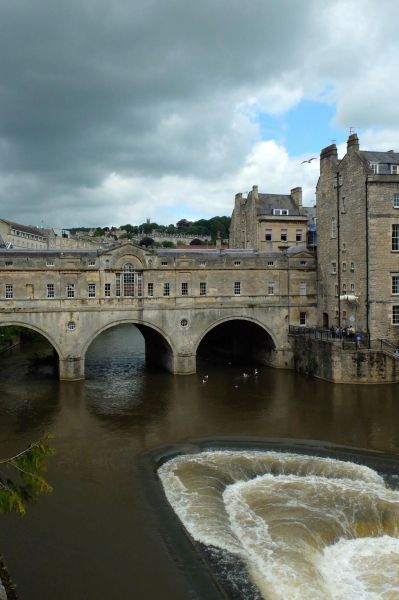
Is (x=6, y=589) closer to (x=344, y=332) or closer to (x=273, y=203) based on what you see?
(x=344, y=332)

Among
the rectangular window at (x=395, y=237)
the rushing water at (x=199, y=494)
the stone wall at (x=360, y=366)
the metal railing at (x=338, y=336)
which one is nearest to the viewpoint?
the rushing water at (x=199, y=494)

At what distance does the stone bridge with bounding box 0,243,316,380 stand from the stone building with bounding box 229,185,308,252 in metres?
10.9

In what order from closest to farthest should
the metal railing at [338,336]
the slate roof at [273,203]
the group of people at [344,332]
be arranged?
the metal railing at [338,336] → the group of people at [344,332] → the slate roof at [273,203]

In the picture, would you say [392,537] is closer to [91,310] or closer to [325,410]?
[325,410]

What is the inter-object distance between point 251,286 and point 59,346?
15.3m

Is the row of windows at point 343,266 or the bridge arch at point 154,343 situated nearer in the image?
the bridge arch at point 154,343

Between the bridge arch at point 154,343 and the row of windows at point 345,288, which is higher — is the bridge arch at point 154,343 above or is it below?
below

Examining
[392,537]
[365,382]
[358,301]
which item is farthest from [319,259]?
[392,537]

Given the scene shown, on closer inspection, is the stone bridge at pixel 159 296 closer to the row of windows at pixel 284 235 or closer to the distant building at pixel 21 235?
the row of windows at pixel 284 235

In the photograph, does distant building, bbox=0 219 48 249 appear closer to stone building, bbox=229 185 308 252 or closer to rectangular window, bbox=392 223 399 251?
stone building, bbox=229 185 308 252

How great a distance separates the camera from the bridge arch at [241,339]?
136 ft

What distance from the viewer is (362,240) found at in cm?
3728

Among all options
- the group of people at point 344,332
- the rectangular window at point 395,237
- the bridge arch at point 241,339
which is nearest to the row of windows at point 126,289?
the bridge arch at point 241,339

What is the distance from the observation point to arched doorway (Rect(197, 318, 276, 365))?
143ft
